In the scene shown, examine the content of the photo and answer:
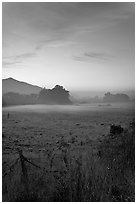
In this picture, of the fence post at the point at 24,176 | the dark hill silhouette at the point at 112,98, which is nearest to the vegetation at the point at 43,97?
the dark hill silhouette at the point at 112,98

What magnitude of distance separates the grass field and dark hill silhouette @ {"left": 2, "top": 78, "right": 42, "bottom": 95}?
0.74ft

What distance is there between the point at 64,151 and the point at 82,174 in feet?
1.35

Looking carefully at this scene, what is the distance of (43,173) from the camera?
10.0ft

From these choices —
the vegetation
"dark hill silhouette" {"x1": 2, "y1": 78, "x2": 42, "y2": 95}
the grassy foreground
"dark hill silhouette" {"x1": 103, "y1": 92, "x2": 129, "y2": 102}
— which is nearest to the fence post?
the grassy foreground

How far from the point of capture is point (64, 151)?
10.6 ft

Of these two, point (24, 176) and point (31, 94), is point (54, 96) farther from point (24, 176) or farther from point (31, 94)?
point (24, 176)

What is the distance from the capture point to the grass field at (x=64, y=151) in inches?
113

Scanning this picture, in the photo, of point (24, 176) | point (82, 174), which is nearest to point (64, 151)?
point (82, 174)

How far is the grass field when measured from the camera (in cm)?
286

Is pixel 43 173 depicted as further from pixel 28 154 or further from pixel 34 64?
pixel 34 64

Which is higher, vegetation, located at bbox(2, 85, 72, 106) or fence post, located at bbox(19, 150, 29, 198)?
vegetation, located at bbox(2, 85, 72, 106)

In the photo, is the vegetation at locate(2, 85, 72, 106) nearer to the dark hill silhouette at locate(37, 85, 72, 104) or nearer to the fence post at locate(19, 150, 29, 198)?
the dark hill silhouette at locate(37, 85, 72, 104)

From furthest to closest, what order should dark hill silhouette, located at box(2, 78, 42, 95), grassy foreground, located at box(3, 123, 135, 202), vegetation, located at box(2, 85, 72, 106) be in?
vegetation, located at box(2, 85, 72, 106) → dark hill silhouette, located at box(2, 78, 42, 95) → grassy foreground, located at box(3, 123, 135, 202)

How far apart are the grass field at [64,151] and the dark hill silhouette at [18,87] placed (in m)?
0.23
